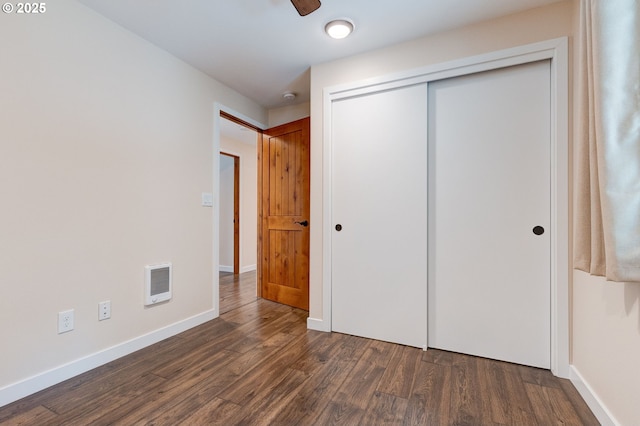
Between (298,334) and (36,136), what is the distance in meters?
2.21

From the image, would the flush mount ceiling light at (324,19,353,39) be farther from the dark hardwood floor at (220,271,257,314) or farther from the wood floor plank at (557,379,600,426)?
the dark hardwood floor at (220,271,257,314)

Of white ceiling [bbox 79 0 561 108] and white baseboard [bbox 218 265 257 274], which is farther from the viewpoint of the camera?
white baseboard [bbox 218 265 257 274]

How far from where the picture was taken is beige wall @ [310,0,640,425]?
120 cm

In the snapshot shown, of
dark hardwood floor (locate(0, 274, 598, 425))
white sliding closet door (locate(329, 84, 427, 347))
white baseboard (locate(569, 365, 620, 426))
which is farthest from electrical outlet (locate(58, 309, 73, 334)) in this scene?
white baseboard (locate(569, 365, 620, 426))

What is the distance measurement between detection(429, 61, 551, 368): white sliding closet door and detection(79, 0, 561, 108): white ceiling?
0.44 metres

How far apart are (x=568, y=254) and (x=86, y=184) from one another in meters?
3.10

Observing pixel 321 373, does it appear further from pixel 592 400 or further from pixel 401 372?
pixel 592 400

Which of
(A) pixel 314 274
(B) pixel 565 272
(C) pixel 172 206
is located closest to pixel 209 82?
(C) pixel 172 206

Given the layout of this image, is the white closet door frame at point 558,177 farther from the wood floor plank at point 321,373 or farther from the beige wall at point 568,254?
the wood floor plank at point 321,373

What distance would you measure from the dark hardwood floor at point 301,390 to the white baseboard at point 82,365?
0.13 feet

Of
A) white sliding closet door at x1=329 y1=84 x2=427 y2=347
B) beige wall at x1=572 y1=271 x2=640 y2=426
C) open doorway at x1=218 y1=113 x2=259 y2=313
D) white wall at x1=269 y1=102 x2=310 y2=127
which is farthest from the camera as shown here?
open doorway at x1=218 y1=113 x2=259 y2=313

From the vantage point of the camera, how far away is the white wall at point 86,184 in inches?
60.1

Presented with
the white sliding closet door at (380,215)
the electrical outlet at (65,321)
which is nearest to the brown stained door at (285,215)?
the white sliding closet door at (380,215)

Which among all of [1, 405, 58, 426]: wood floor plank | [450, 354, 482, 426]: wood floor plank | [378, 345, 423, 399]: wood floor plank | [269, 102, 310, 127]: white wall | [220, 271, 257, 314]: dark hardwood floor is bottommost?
[220, 271, 257, 314]: dark hardwood floor
